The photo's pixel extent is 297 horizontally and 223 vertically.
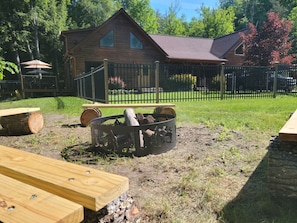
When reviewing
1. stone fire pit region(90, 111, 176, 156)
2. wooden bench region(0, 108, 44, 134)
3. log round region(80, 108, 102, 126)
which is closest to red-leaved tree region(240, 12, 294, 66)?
log round region(80, 108, 102, 126)

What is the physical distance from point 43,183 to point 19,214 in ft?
1.06

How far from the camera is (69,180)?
4.08 feet

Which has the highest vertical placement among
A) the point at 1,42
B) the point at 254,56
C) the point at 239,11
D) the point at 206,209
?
the point at 239,11

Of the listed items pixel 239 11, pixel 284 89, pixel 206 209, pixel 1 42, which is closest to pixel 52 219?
pixel 206 209

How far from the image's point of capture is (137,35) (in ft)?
64.0

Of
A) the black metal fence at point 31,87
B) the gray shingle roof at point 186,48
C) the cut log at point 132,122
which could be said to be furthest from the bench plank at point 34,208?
the gray shingle roof at point 186,48

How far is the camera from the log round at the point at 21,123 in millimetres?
5262

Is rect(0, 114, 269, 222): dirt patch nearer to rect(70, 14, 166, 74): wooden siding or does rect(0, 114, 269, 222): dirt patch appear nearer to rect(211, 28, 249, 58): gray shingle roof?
rect(70, 14, 166, 74): wooden siding

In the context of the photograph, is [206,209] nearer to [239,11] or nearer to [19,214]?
[19,214]

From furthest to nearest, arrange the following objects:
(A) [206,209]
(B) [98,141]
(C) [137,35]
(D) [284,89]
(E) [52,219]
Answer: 1. (C) [137,35]
2. (D) [284,89]
3. (B) [98,141]
4. (A) [206,209]
5. (E) [52,219]

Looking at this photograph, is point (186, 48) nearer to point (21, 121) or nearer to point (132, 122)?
point (21, 121)

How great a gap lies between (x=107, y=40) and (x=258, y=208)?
18232 millimetres

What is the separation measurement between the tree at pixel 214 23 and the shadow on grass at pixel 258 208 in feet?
134

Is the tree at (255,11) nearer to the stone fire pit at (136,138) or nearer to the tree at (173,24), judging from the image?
the tree at (173,24)
